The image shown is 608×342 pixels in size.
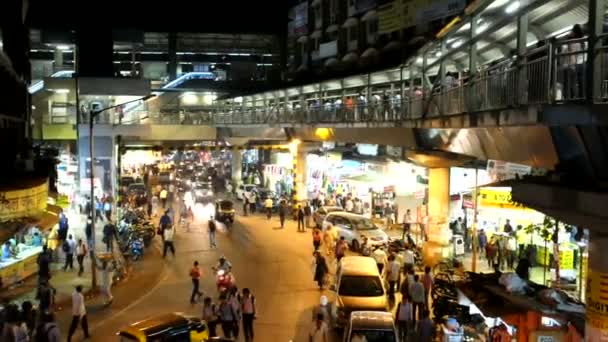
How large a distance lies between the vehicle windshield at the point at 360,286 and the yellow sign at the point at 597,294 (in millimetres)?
8423

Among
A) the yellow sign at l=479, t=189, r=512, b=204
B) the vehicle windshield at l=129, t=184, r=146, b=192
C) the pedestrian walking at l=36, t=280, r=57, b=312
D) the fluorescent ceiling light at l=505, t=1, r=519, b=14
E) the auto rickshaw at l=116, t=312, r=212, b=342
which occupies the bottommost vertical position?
the pedestrian walking at l=36, t=280, r=57, b=312

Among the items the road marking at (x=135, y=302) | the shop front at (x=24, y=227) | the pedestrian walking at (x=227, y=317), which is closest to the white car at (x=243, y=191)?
the shop front at (x=24, y=227)

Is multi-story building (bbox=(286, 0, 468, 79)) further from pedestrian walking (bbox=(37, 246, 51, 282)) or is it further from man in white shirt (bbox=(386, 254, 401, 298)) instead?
pedestrian walking (bbox=(37, 246, 51, 282))

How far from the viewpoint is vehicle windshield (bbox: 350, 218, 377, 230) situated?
1248 inches

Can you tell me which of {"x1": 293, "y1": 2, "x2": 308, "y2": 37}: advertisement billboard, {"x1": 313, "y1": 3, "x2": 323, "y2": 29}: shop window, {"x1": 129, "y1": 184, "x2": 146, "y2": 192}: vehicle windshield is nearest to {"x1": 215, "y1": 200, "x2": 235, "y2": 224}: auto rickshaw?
{"x1": 129, "y1": 184, "x2": 146, "y2": 192}: vehicle windshield

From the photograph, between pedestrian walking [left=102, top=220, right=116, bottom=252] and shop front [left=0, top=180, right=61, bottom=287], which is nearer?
shop front [left=0, top=180, right=61, bottom=287]

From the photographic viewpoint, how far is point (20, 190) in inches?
672

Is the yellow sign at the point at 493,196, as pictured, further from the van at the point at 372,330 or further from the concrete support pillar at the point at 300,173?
the concrete support pillar at the point at 300,173

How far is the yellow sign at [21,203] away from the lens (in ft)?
53.6

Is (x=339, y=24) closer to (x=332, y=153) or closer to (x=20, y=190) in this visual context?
(x=332, y=153)

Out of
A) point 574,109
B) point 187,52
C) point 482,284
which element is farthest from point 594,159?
point 187,52

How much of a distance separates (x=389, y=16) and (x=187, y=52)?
161 feet

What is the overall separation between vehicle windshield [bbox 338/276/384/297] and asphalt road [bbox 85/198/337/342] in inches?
56.6

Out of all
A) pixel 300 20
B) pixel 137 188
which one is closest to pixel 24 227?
pixel 137 188
